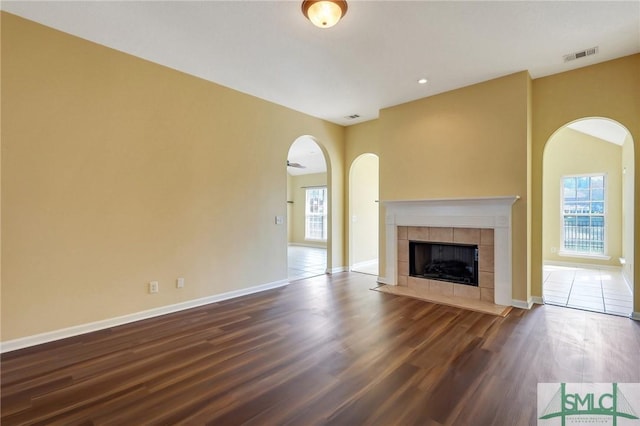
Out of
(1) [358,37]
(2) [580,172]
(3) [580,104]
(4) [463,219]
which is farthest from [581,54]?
(2) [580,172]

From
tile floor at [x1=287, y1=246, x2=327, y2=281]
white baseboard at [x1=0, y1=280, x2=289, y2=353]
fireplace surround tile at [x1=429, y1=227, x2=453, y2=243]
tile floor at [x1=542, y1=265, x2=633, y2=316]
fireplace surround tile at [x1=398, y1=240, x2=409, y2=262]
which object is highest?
fireplace surround tile at [x1=429, y1=227, x2=453, y2=243]

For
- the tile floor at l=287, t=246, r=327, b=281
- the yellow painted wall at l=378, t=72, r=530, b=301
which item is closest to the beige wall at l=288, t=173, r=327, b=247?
the tile floor at l=287, t=246, r=327, b=281

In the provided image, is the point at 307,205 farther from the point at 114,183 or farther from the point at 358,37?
the point at 358,37

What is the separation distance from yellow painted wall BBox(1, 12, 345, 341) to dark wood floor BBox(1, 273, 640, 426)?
505mm

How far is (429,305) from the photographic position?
3.88 metres

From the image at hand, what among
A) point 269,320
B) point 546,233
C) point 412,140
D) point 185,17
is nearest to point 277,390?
→ point 269,320

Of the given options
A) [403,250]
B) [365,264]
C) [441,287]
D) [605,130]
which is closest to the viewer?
[441,287]

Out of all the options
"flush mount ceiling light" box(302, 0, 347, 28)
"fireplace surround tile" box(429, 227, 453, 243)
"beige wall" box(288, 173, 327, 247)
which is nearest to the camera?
"flush mount ceiling light" box(302, 0, 347, 28)

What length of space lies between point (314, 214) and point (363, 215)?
4.48m

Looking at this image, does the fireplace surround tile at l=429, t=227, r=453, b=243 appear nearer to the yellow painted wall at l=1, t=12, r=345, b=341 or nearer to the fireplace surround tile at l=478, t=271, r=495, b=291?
the fireplace surround tile at l=478, t=271, r=495, b=291

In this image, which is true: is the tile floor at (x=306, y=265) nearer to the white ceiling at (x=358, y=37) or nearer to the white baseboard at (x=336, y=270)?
the white baseboard at (x=336, y=270)

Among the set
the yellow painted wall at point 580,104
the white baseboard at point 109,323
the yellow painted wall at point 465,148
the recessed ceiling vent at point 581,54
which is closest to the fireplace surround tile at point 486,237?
the yellow painted wall at point 465,148

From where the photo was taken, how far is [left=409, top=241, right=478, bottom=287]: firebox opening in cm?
425

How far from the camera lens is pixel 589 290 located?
4480 mm
